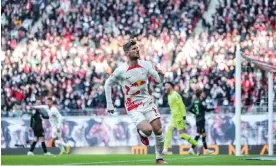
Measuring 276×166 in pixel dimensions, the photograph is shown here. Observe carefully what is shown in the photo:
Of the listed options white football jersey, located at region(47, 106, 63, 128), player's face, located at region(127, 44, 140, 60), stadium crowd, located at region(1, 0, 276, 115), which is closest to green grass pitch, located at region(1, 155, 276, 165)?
player's face, located at region(127, 44, 140, 60)

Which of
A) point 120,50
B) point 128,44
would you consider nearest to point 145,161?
point 128,44

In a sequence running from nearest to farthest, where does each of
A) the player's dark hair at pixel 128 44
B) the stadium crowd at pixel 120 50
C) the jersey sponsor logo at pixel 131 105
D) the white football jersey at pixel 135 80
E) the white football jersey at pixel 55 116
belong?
the player's dark hair at pixel 128 44
the white football jersey at pixel 135 80
the jersey sponsor logo at pixel 131 105
the white football jersey at pixel 55 116
the stadium crowd at pixel 120 50

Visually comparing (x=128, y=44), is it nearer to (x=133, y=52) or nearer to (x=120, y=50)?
(x=133, y=52)

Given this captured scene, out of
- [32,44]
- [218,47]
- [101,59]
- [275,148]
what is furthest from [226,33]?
[275,148]

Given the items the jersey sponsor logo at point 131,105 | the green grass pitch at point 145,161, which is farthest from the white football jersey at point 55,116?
the jersey sponsor logo at point 131,105

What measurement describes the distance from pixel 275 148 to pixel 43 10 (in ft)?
75.8

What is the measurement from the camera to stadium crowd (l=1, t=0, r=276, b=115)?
35.2m

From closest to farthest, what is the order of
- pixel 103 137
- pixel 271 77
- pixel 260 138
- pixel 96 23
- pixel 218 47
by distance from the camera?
1. pixel 271 77
2. pixel 260 138
3. pixel 103 137
4. pixel 218 47
5. pixel 96 23

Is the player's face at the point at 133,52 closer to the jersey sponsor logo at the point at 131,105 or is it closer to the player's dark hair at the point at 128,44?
the player's dark hair at the point at 128,44

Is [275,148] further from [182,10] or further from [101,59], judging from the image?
[182,10]

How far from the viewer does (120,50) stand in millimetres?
39406

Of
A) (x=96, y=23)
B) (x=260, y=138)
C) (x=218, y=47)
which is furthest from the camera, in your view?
(x=96, y=23)

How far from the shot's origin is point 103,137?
105 feet

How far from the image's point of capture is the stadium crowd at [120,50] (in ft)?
115
